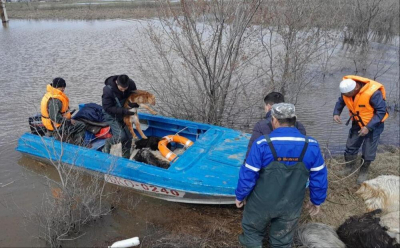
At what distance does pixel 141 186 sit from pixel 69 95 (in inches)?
247

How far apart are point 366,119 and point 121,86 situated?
154 inches

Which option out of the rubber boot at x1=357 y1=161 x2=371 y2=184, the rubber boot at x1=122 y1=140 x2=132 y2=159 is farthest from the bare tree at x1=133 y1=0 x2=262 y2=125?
the rubber boot at x1=357 y1=161 x2=371 y2=184

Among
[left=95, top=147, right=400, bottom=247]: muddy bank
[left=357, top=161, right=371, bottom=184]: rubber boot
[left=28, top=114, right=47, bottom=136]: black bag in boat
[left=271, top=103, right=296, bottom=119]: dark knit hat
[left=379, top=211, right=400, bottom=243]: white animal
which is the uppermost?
[left=271, top=103, right=296, bottom=119]: dark knit hat

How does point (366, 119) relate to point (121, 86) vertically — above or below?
below

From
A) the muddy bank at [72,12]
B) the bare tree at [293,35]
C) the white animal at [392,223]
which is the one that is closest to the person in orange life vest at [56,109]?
the bare tree at [293,35]

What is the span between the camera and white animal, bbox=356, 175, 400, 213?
4512mm

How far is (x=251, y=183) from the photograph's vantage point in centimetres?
312

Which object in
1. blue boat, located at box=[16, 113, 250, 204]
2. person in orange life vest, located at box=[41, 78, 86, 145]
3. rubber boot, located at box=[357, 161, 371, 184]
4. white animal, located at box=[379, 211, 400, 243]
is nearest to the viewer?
white animal, located at box=[379, 211, 400, 243]

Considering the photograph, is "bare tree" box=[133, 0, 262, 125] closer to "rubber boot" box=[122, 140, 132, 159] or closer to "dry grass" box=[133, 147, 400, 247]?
"rubber boot" box=[122, 140, 132, 159]

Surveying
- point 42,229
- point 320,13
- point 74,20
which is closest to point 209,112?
point 42,229

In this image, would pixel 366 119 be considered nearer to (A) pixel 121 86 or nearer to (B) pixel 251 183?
(B) pixel 251 183

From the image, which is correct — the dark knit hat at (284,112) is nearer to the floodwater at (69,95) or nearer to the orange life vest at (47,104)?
the floodwater at (69,95)

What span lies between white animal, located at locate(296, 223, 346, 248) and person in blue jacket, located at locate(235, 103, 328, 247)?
656mm

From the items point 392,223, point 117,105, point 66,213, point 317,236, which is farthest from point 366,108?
point 66,213
